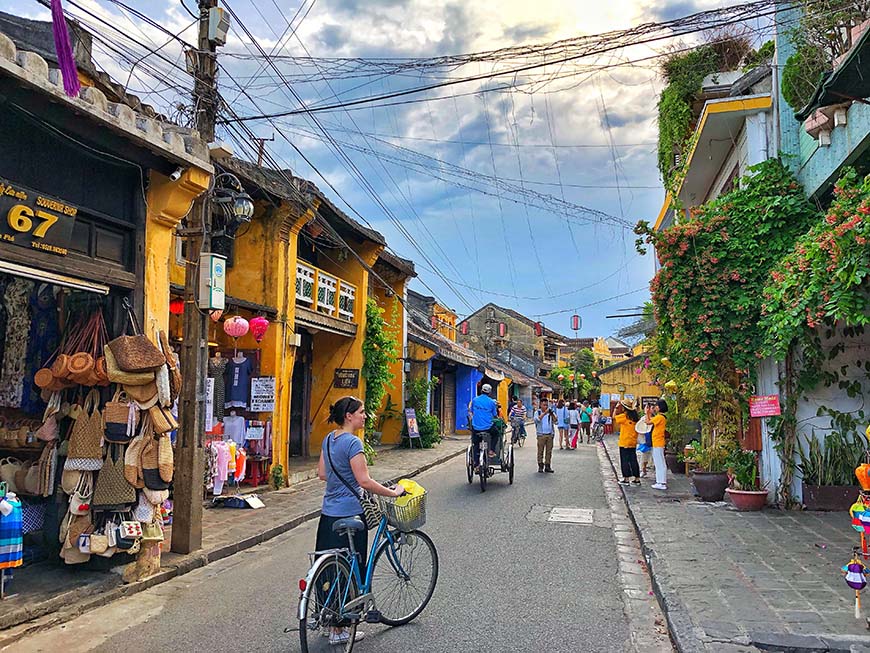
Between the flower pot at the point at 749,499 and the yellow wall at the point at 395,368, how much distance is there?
1382cm

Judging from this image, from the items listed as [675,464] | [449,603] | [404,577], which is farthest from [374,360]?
[404,577]

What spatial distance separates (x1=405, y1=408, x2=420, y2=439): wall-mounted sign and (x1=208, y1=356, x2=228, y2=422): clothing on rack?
10.7m

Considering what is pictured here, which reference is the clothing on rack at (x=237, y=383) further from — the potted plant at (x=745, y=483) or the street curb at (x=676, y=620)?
the potted plant at (x=745, y=483)

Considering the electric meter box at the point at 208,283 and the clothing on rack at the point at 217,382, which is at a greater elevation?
the electric meter box at the point at 208,283

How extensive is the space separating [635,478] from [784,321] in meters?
6.24

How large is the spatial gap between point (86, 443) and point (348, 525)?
3.32 metres

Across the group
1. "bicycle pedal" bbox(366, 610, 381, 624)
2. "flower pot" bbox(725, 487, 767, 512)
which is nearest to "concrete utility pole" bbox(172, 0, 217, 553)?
"bicycle pedal" bbox(366, 610, 381, 624)

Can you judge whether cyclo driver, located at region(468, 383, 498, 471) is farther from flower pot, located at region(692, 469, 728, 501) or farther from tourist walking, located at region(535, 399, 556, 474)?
flower pot, located at region(692, 469, 728, 501)

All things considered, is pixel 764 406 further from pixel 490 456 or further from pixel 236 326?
pixel 236 326

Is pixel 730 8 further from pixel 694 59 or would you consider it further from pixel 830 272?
pixel 694 59

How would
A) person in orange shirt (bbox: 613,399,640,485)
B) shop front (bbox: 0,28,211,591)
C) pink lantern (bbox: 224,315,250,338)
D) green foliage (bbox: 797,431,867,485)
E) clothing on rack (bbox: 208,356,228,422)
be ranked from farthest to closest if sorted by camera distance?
1. person in orange shirt (bbox: 613,399,640,485)
2. clothing on rack (bbox: 208,356,228,422)
3. pink lantern (bbox: 224,315,250,338)
4. green foliage (bbox: 797,431,867,485)
5. shop front (bbox: 0,28,211,591)

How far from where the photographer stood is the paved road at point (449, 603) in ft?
16.7

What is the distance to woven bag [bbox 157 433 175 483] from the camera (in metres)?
6.81

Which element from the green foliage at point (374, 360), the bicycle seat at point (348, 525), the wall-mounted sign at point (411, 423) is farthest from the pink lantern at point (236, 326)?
the wall-mounted sign at point (411, 423)
